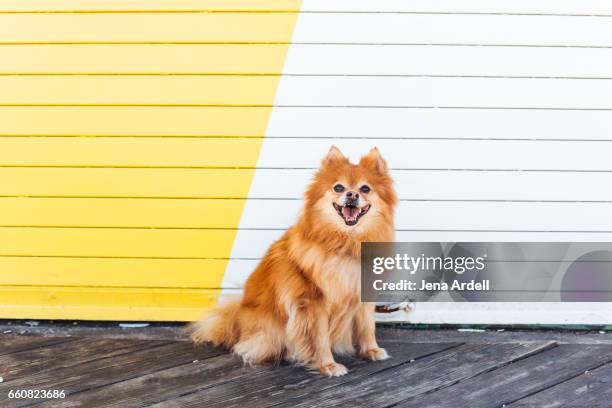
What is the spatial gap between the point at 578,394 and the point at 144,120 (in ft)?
6.95

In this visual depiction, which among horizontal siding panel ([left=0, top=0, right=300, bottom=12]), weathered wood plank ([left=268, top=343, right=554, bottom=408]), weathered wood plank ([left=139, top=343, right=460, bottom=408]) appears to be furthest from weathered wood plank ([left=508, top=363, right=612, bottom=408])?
horizontal siding panel ([left=0, top=0, right=300, bottom=12])

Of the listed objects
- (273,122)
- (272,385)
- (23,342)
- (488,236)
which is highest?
(273,122)

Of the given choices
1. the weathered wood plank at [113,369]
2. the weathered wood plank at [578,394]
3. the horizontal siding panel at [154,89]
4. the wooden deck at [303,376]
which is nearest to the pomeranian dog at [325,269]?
the wooden deck at [303,376]

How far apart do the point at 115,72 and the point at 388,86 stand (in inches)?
48.8

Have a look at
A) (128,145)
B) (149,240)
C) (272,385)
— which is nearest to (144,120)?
(128,145)

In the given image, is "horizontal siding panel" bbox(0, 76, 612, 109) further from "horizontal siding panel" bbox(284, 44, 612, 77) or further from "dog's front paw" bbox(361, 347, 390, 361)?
"dog's front paw" bbox(361, 347, 390, 361)

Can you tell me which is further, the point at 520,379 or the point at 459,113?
the point at 459,113

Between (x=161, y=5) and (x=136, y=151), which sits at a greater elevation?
(x=161, y=5)

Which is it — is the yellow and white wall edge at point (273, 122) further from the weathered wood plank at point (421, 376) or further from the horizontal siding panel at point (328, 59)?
the weathered wood plank at point (421, 376)

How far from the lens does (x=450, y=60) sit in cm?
284

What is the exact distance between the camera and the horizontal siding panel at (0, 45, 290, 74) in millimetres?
2852

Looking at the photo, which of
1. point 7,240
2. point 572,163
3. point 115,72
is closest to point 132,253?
point 7,240

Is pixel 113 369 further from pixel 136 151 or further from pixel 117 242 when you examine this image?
pixel 136 151

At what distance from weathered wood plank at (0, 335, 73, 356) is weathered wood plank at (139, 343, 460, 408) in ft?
2.77
